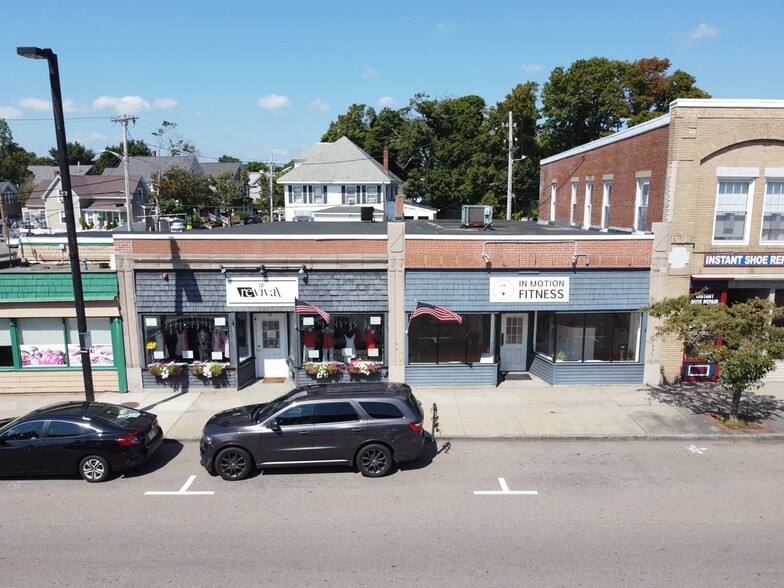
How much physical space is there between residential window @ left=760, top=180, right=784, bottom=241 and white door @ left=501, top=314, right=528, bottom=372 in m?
7.45

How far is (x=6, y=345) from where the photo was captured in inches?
682

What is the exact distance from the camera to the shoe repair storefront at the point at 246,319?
17.0 m

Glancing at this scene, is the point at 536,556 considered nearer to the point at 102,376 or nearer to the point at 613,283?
the point at 613,283

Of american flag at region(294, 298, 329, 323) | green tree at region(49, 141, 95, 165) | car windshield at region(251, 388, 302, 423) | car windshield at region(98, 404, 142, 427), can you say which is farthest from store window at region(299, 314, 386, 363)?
green tree at region(49, 141, 95, 165)

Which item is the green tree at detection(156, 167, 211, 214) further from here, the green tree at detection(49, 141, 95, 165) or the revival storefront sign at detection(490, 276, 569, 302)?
the green tree at detection(49, 141, 95, 165)

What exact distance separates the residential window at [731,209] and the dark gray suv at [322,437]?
11573 mm

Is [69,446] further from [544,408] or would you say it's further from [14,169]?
[14,169]

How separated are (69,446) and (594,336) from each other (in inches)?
567

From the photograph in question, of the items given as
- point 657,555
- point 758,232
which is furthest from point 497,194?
point 657,555

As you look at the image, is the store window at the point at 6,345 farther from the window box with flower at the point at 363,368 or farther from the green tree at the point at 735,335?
the green tree at the point at 735,335

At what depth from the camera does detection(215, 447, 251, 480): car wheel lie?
1158 cm

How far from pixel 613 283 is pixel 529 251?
9.01 feet

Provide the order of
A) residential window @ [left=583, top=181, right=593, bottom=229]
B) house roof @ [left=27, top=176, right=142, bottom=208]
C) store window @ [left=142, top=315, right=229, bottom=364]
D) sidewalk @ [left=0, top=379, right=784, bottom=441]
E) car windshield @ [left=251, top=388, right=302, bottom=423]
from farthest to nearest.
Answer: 1. house roof @ [left=27, top=176, right=142, bottom=208]
2. residential window @ [left=583, top=181, right=593, bottom=229]
3. store window @ [left=142, top=315, right=229, bottom=364]
4. sidewalk @ [left=0, top=379, right=784, bottom=441]
5. car windshield @ [left=251, top=388, right=302, bottom=423]

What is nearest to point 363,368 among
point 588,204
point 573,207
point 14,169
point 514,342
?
point 514,342
